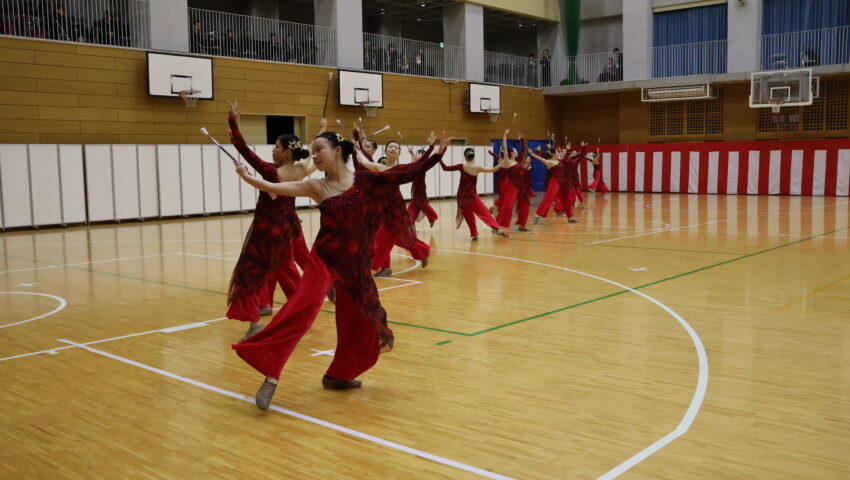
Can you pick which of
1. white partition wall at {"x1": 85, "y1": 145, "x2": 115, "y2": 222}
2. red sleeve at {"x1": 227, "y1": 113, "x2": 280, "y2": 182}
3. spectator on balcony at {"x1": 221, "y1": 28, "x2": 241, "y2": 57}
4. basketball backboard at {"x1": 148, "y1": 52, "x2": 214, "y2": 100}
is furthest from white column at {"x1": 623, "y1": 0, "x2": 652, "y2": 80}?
red sleeve at {"x1": 227, "y1": 113, "x2": 280, "y2": 182}

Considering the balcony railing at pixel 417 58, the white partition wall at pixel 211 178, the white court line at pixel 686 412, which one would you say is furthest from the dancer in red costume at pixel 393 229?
the balcony railing at pixel 417 58

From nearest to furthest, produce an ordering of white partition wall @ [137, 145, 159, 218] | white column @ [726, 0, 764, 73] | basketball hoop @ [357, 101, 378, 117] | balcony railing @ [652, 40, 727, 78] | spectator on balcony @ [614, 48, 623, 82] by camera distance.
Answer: white partition wall @ [137, 145, 159, 218] → basketball hoop @ [357, 101, 378, 117] → white column @ [726, 0, 764, 73] → balcony railing @ [652, 40, 727, 78] → spectator on balcony @ [614, 48, 623, 82]

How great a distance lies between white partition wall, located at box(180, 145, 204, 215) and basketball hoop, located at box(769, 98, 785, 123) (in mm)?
21246

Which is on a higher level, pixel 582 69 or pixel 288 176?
pixel 582 69

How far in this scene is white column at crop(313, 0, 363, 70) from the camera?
87.8 ft

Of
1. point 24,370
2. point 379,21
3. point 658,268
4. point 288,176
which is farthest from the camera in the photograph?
point 379,21

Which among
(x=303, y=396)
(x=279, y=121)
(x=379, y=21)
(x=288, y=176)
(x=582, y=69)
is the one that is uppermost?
(x=379, y=21)

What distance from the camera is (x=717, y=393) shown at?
526 centimetres

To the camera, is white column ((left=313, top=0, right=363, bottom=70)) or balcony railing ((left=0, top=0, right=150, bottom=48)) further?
white column ((left=313, top=0, right=363, bottom=70))

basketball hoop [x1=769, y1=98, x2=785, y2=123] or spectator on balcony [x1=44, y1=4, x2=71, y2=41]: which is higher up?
spectator on balcony [x1=44, y1=4, x2=71, y2=41]

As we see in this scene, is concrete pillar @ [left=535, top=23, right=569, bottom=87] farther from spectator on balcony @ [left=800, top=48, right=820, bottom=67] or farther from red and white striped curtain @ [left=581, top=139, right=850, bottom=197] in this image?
spectator on balcony @ [left=800, top=48, right=820, bottom=67]

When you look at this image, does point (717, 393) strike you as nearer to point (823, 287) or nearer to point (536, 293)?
point (536, 293)

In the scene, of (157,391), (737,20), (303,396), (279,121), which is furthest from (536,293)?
(737,20)

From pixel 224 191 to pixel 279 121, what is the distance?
465 centimetres
